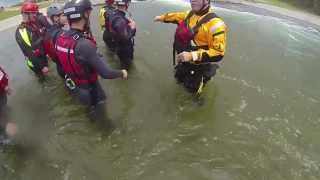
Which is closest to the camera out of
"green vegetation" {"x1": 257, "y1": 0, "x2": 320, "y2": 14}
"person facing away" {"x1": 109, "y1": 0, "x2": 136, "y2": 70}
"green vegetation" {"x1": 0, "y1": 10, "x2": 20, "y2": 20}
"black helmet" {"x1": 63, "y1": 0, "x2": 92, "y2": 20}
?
"black helmet" {"x1": 63, "y1": 0, "x2": 92, "y2": 20}

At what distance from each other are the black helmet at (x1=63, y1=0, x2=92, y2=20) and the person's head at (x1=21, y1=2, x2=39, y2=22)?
8.14 ft

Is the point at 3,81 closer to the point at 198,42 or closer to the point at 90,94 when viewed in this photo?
the point at 90,94

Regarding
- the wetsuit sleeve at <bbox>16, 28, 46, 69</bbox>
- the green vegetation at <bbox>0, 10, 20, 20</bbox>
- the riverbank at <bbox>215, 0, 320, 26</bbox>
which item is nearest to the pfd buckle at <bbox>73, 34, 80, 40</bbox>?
the wetsuit sleeve at <bbox>16, 28, 46, 69</bbox>

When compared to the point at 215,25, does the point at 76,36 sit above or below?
above

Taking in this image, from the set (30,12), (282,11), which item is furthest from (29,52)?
(282,11)

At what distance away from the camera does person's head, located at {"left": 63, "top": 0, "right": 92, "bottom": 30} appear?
5.68 m

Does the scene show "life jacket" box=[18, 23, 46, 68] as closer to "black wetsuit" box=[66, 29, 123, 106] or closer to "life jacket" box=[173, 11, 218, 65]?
"black wetsuit" box=[66, 29, 123, 106]

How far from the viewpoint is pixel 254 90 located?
9070 millimetres

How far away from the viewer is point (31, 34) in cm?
811

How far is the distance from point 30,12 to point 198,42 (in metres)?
3.35

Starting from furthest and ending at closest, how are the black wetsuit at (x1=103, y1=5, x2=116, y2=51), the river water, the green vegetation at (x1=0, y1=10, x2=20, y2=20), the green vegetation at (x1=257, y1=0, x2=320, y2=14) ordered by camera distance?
the green vegetation at (x1=257, y1=0, x2=320, y2=14) → the green vegetation at (x1=0, y1=10, x2=20, y2=20) → the black wetsuit at (x1=103, y1=5, x2=116, y2=51) → the river water

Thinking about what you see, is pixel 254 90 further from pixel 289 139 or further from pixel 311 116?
pixel 289 139

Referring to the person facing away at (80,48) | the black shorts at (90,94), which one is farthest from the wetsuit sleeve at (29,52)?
the person facing away at (80,48)

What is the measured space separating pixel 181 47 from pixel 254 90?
2.47 m
